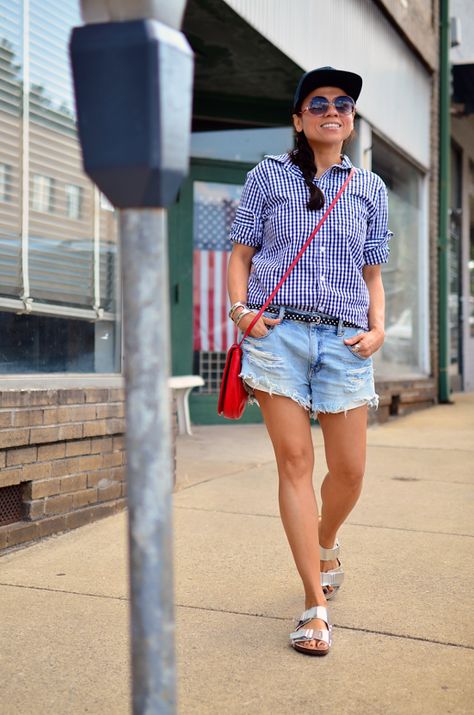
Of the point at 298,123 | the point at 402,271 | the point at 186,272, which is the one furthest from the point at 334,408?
the point at 402,271

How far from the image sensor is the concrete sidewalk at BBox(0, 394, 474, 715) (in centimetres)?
251

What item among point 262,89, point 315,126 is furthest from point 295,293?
point 262,89

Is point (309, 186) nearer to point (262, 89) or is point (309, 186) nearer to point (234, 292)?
point (234, 292)

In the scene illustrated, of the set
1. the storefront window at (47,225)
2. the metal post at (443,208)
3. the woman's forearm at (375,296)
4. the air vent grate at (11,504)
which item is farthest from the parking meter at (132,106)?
the metal post at (443,208)

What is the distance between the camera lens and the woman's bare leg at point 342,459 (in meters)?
3.11

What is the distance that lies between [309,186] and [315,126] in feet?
0.71

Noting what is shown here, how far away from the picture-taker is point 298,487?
2.98 meters

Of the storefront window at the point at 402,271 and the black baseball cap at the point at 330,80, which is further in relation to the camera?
the storefront window at the point at 402,271

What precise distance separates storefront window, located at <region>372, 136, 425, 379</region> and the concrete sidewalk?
16.8 feet

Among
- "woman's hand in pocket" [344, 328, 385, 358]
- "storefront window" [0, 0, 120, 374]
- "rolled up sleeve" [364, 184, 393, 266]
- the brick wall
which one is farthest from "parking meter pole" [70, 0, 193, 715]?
"storefront window" [0, 0, 120, 374]

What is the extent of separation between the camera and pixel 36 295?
4.52 meters

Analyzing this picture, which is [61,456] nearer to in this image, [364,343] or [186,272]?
[364,343]

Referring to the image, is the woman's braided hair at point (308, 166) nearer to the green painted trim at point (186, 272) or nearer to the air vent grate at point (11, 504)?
the air vent grate at point (11, 504)

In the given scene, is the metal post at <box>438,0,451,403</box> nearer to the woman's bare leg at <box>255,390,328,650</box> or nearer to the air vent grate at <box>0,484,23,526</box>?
the air vent grate at <box>0,484,23,526</box>
